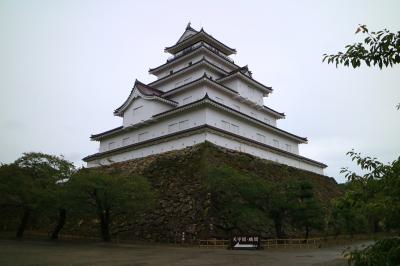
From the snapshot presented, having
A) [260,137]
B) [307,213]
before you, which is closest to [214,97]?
[260,137]

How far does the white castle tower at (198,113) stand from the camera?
28406mm

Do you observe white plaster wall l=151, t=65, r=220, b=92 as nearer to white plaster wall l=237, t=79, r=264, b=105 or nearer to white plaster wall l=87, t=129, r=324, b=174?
white plaster wall l=237, t=79, r=264, b=105

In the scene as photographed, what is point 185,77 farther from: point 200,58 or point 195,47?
point 195,47

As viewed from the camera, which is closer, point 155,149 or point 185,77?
point 155,149

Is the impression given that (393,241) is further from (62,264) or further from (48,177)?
(48,177)

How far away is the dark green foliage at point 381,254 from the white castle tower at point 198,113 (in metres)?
22.8

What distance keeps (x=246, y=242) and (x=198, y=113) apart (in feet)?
41.9

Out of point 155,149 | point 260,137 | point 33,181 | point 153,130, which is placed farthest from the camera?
point 260,137

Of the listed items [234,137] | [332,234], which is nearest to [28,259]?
[234,137]

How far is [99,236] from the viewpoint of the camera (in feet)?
80.6

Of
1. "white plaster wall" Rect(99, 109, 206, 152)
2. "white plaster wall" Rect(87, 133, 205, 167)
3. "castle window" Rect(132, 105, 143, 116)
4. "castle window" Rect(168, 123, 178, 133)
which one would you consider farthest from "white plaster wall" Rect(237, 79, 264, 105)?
"castle window" Rect(132, 105, 143, 116)

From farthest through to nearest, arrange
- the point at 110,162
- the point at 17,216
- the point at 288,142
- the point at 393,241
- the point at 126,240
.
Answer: the point at 288,142 < the point at 110,162 < the point at 17,216 < the point at 126,240 < the point at 393,241

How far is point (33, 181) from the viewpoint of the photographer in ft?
72.3

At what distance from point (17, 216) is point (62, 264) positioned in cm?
1496
